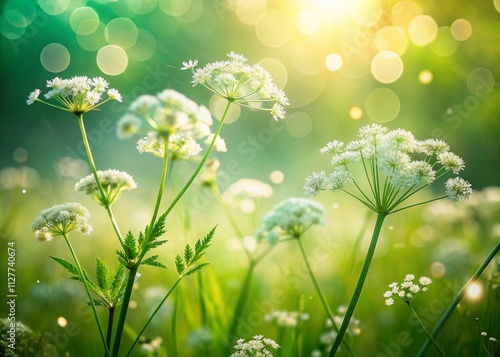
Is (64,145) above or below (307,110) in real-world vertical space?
below

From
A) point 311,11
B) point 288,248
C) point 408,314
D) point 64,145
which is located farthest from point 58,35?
point 408,314

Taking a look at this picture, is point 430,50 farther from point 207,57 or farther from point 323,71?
point 207,57

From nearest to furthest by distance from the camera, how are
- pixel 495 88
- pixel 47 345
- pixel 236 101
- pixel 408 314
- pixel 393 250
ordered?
pixel 236 101, pixel 47 345, pixel 408 314, pixel 393 250, pixel 495 88

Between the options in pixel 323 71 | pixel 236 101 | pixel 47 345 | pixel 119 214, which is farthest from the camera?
pixel 323 71

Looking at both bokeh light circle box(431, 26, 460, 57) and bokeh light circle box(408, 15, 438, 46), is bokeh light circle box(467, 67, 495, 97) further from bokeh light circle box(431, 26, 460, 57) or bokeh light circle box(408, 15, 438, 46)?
bokeh light circle box(408, 15, 438, 46)

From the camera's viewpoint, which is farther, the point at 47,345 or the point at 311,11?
the point at 311,11

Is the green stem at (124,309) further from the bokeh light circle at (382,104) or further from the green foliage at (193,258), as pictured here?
the bokeh light circle at (382,104)

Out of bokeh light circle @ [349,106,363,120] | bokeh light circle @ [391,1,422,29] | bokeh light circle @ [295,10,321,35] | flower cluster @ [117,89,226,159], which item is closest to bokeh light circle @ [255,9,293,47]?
bokeh light circle @ [295,10,321,35]
